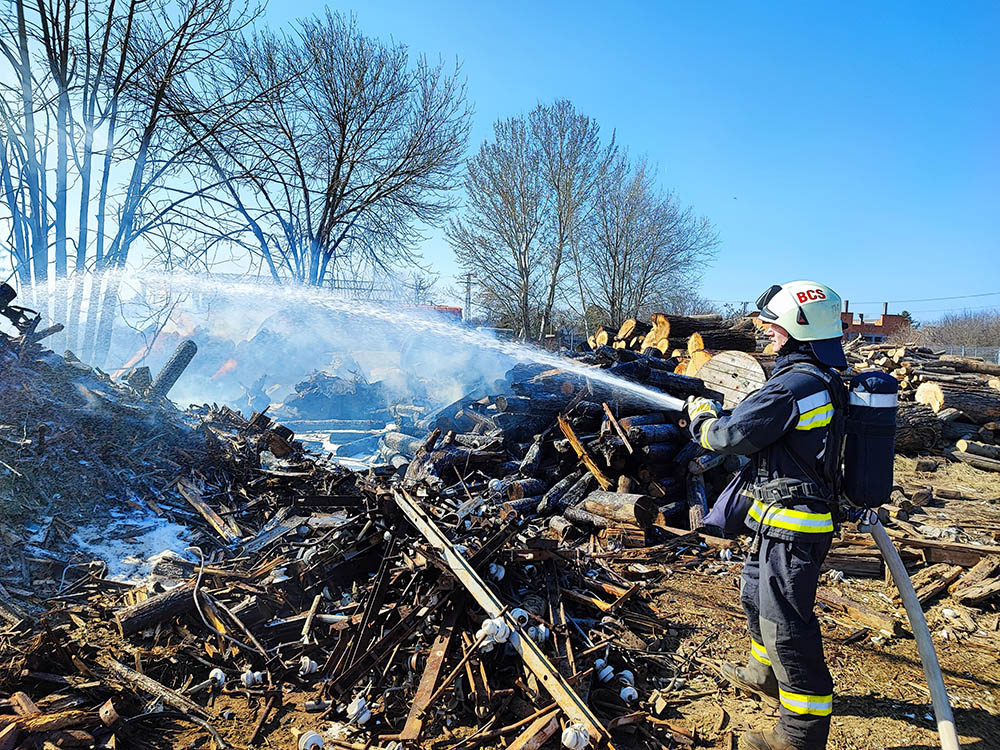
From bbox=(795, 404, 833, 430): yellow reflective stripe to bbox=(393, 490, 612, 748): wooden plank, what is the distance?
186 cm

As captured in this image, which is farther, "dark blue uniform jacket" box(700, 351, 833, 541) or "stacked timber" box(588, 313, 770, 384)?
"stacked timber" box(588, 313, 770, 384)

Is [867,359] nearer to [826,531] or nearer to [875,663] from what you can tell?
[875,663]

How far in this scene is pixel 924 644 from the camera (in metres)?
2.90

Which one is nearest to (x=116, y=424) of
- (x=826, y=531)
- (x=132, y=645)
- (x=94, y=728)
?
(x=132, y=645)

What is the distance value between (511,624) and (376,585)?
104cm

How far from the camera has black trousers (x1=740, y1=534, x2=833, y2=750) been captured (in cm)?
276

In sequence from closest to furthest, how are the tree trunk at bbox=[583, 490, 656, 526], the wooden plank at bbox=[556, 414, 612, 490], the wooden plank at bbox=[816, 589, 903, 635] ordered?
1. the wooden plank at bbox=[816, 589, 903, 635]
2. the tree trunk at bbox=[583, 490, 656, 526]
3. the wooden plank at bbox=[556, 414, 612, 490]

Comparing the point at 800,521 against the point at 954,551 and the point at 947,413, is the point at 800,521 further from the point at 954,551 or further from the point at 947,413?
the point at 947,413

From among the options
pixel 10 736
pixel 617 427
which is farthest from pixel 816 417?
pixel 10 736

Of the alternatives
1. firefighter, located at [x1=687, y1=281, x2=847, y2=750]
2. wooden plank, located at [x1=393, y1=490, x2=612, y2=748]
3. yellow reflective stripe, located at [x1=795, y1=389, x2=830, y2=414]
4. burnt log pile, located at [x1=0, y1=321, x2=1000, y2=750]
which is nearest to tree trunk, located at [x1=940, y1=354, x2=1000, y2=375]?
burnt log pile, located at [x1=0, y1=321, x2=1000, y2=750]

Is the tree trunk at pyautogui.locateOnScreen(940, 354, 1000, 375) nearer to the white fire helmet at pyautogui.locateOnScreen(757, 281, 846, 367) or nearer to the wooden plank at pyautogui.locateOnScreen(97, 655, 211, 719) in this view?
the white fire helmet at pyautogui.locateOnScreen(757, 281, 846, 367)

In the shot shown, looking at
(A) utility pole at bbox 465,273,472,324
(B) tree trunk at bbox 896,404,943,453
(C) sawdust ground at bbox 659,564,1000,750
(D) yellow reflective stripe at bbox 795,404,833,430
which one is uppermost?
(A) utility pole at bbox 465,273,472,324

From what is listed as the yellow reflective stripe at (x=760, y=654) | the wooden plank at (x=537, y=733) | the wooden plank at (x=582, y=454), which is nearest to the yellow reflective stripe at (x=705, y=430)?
the yellow reflective stripe at (x=760, y=654)

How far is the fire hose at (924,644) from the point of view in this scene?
8.73ft
